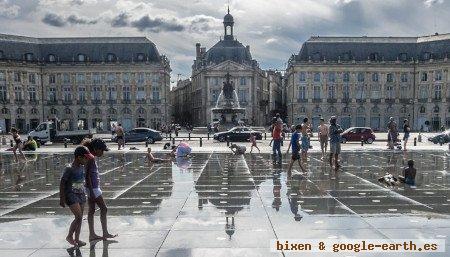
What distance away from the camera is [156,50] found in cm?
9231

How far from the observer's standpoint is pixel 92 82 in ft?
296

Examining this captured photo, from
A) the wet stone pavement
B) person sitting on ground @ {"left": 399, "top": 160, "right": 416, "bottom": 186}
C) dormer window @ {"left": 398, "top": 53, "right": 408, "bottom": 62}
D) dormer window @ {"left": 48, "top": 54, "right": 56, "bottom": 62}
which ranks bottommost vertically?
the wet stone pavement

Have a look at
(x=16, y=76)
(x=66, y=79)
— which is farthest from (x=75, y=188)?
(x=66, y=79)

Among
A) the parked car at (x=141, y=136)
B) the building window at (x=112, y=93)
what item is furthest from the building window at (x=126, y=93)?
the parked car at (x=141, y=136)

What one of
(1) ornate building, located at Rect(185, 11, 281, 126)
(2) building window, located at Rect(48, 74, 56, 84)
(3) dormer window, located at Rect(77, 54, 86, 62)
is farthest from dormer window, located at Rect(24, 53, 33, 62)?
→ (1) ornate building, located at Rect(185, 11, 281, 126)

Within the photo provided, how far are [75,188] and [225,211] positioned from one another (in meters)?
3.87

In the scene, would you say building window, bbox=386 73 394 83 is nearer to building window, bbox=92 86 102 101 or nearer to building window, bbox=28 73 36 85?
building window, bbox=92 86 102 101

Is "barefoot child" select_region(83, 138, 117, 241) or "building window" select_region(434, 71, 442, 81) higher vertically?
"building window" select_region(434, 71, 442, 81)

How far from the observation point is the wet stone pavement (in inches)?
313

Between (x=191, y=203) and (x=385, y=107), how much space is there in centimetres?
8661

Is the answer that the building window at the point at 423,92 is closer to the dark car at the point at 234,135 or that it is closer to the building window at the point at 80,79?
the dark car at the point at 234,135

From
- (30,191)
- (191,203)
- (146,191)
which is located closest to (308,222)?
(191,203)

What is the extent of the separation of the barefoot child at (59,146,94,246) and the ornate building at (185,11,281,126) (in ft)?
293

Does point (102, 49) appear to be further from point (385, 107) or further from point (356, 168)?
point (356, 168)
